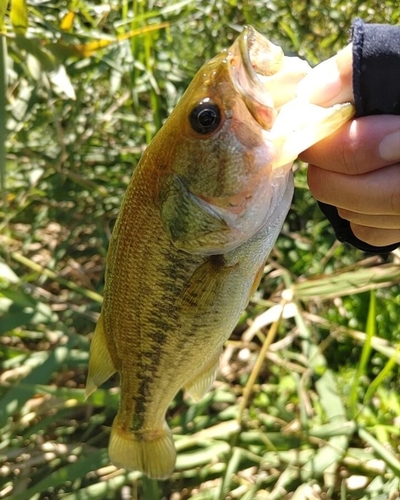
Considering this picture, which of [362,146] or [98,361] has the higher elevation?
[362,146]

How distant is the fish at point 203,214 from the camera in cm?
102

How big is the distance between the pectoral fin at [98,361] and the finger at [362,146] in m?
0.70

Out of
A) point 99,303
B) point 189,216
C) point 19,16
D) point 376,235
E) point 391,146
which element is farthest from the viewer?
point 99,303

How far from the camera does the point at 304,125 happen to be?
0.99 metres

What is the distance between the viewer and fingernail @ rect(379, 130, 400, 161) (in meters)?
0.97

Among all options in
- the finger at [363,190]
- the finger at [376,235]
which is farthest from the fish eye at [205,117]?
the finger at [376,235]

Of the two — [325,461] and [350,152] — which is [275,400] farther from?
[350,152]

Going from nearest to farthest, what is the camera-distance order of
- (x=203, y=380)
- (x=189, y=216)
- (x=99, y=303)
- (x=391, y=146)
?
(x=391, y=146) → (x=189, y=216) → (x=203, y=380) → (x=99, y=303)

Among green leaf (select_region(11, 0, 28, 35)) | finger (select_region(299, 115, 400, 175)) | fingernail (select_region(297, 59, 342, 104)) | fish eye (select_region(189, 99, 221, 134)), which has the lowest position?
finger (select_region(299, 115, 400, 175))

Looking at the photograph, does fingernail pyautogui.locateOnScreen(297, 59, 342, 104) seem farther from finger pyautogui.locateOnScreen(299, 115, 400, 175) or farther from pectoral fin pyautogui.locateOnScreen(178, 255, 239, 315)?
pectoral fin pyautogui.locateOnScreen(178, 255, 239, 315)

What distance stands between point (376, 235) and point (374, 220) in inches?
5.5

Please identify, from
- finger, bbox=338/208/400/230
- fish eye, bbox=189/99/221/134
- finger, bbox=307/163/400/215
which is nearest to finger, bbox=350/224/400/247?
finger, bbox=338/208/400/230

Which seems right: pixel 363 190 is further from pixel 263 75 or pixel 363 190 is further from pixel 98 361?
pixel 98 361

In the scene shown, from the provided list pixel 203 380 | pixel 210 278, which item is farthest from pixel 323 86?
pixel 203 380
